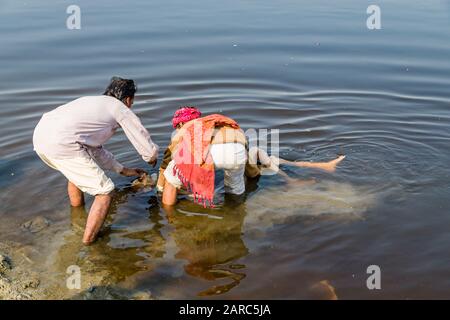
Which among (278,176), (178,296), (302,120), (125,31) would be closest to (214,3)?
(125,31)

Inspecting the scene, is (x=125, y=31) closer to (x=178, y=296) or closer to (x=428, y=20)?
(x=428, y=20)

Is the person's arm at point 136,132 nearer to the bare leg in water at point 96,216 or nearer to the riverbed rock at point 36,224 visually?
the bare leg in water at point 96,216

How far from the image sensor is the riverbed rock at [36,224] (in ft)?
17.1

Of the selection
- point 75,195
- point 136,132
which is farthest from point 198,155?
point 75,195

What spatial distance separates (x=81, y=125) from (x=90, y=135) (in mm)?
148

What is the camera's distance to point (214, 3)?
15859mm

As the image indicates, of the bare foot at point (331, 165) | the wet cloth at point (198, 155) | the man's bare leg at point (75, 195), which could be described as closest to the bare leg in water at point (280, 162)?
the bare foot at point (331, 165)

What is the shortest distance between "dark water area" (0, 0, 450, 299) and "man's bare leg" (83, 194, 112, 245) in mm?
184

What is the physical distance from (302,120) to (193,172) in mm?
3135

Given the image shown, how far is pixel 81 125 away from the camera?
4746 millimetres

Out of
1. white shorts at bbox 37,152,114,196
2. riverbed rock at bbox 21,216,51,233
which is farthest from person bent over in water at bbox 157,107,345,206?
riverbed rock at bbox 21,216,51,233

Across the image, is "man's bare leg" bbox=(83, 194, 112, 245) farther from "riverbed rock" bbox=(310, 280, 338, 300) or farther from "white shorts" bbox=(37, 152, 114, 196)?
"riverbed rock" bbox=(310, 280, 338, 300)

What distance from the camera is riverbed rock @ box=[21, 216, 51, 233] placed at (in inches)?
206

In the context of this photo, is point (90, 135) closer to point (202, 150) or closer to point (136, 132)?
point (136, 132)
